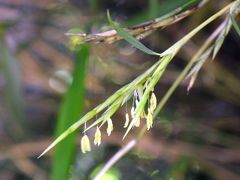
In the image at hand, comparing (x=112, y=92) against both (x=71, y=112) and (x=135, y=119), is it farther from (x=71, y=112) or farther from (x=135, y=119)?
(x=135, y=119)

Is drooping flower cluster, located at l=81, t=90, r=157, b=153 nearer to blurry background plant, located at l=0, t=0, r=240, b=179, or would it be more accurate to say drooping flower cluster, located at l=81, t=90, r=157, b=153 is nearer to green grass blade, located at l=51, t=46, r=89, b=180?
green grass blade, located at l=51, t=46, r=89, b=180

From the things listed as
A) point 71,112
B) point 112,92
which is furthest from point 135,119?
point 112,92

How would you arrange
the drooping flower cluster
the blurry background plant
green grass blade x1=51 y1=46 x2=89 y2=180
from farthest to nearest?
the blurry background plant
green grass blade x1=51 y1=46 x2=89 y2=180
the drooping flower cluster

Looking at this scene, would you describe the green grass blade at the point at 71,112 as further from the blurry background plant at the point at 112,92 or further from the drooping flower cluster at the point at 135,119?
the drooping flower cluster at the point at 135,119

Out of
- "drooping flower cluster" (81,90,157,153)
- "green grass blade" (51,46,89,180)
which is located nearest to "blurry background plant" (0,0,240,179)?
"green grass blade" (51,46,89,180)

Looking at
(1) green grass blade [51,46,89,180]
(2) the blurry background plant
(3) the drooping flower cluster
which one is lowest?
(2) the blurry background plant

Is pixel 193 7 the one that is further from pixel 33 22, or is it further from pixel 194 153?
pixel 33 22

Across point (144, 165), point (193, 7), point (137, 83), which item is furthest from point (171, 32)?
point (137, 83)
